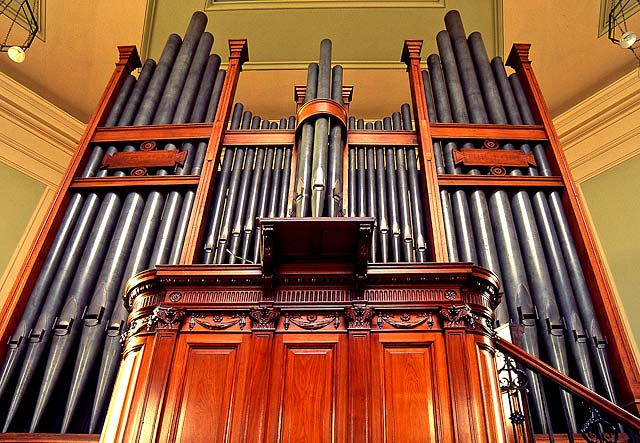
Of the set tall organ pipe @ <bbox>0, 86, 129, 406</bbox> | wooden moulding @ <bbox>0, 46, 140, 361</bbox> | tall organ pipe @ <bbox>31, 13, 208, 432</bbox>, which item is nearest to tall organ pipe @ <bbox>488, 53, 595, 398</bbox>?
tall organ pipe @ <bbox>31, 13, 208, 432</bbox>

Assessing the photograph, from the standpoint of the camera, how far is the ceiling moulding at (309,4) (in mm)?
8562

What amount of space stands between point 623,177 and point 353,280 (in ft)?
15.7

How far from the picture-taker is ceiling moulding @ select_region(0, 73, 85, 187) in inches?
289

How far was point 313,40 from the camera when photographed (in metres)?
8.73

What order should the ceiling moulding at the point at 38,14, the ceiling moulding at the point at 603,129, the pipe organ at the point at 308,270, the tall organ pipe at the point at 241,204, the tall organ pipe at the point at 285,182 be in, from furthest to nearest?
the ceiling moulding at the point at 38,14 → the ceiling moulding at the point at 603,129 → the tall organ pipe at the point at 285,182 → the tall organ pipe at the point at 241,204 → the pipe organ at the point at 308,270

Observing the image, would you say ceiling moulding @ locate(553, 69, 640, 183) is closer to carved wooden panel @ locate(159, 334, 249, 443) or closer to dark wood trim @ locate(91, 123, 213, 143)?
dark wood trim @ locate(91, 123, 213, 143)

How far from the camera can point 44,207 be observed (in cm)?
728

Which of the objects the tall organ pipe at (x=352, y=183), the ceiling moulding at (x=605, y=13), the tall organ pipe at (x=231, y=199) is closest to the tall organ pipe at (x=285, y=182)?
the tall organ pipe at (x=231, y=199)

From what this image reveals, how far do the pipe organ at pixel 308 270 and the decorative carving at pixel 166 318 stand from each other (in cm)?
1

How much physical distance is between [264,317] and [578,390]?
1718 mm

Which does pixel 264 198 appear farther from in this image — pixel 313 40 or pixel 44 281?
pixel 313 40

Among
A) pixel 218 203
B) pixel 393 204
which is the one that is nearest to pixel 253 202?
pixel 218 203

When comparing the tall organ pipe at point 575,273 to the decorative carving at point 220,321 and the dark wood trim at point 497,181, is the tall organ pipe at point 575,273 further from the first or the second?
the decorative carving at point 220,321

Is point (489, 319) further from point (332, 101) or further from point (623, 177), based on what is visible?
point (623, 177)
